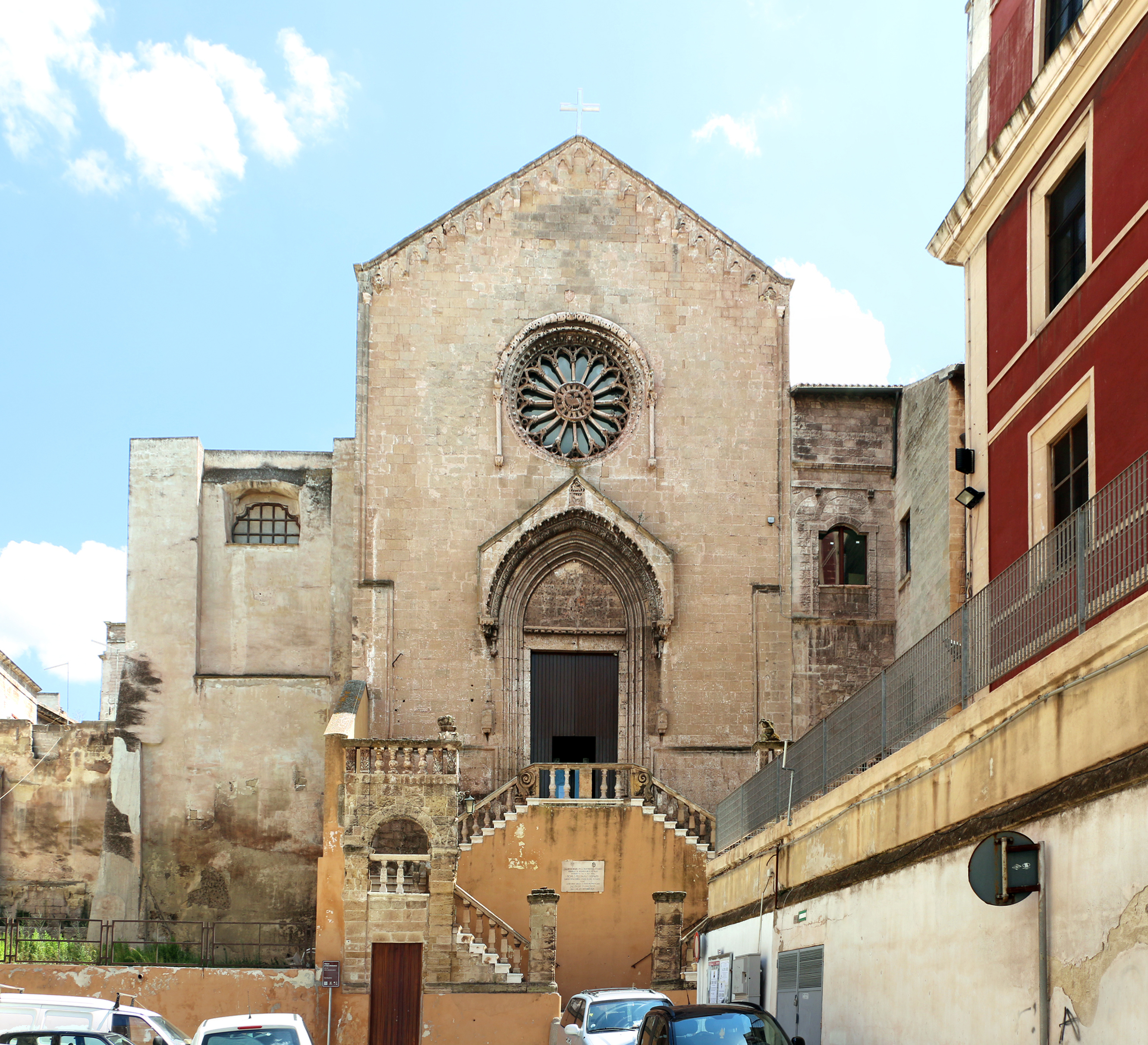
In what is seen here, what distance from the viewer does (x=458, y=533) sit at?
98.0ft

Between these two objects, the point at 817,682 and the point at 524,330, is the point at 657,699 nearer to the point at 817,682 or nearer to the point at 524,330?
the point at 817,682

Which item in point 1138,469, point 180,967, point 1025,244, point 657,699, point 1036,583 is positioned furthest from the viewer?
point 657,699

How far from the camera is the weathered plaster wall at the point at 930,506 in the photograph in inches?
990

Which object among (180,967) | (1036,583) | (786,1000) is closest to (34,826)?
(180,967)

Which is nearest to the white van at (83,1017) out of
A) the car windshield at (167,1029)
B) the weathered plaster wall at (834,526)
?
the car windshield at (167,1029)

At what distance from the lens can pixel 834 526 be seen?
98.5ft

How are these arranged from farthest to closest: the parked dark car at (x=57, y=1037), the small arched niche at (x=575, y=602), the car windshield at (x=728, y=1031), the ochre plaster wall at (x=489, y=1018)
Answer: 1. the small arched niche at (x=575, y=602)
2. the ochre plaster wall at (x=489, y=1018)
3. the parked dark car at (x=57, y=1037)
4. the car windshield at (x=728, y=1031)

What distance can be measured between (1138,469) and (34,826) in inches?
1018

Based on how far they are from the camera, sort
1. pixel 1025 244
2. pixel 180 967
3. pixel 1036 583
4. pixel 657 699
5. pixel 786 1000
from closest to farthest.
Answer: pixel 1036 583 → pixel 786 1000 → pixel 1025 244 → pixel 180 967 → pixel 657 699

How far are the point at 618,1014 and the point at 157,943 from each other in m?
12.4

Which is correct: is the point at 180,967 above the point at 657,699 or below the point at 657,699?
below

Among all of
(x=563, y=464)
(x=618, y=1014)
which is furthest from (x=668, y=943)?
(x=563, y=464)

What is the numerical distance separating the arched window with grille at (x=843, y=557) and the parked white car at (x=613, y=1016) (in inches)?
522

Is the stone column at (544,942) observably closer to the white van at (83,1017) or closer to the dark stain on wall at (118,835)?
the white van at (83,1017)
